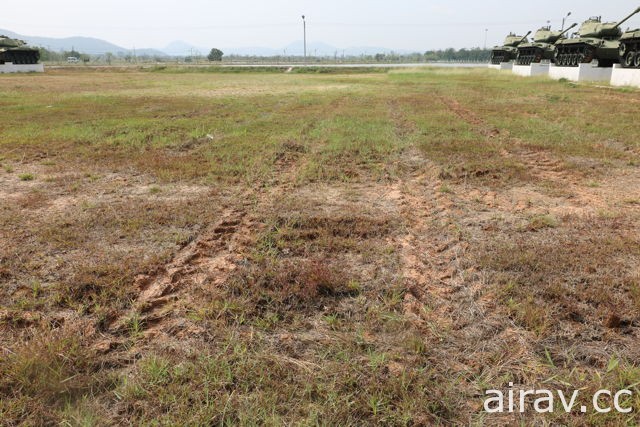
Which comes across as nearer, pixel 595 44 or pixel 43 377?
pixel 43 377

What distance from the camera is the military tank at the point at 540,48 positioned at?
4334 centimetres

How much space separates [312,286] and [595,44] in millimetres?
35780

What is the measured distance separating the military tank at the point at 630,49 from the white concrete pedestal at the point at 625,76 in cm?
55

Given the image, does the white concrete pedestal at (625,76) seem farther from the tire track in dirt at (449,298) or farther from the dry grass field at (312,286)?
the tire track in dirt at (449,298)

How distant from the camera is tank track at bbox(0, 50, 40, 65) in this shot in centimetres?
4628

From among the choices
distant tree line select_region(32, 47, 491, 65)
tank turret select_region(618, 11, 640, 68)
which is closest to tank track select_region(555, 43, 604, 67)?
tank turret select_region(618, 11, 640, 68)

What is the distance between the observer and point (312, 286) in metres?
3.88

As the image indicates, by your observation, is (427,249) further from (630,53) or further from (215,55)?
(215,55)

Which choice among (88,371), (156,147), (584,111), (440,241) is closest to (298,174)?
(440,241)

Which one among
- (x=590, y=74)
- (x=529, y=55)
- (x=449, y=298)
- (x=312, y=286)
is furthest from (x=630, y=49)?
(x=312, y=286)

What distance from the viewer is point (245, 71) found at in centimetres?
5150

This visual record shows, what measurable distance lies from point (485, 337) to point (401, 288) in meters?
0.88

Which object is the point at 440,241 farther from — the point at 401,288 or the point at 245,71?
the point at 245,71

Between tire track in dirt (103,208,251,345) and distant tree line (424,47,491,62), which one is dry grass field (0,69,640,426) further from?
distant tree line (424,47,491,62)
